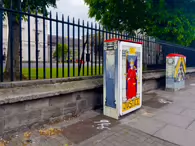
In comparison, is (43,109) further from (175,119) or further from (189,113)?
(189,113)

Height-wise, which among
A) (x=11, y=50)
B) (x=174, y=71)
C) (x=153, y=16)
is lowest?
(x=174, y=71)

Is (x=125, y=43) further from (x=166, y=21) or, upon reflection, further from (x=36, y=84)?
(x=166, y=21)

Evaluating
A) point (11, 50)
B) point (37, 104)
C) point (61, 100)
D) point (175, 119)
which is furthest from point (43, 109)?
point (175, 119)

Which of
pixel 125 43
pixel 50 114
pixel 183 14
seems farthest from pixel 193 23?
pixel 50 114

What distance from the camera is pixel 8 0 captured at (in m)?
5.01

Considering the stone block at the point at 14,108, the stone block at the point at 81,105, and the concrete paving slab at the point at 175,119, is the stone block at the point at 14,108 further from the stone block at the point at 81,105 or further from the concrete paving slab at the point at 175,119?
the concrete paving slab at the point at 175,119

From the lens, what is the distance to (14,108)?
2.98 meters

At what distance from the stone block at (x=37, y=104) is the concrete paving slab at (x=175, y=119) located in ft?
9.07

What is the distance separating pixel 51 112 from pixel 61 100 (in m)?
0.36

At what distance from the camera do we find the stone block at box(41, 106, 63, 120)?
3.43 m

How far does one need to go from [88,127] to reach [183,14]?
381 inches

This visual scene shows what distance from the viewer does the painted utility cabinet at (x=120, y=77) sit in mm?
3746

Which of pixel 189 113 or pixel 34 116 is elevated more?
pixel 34 116

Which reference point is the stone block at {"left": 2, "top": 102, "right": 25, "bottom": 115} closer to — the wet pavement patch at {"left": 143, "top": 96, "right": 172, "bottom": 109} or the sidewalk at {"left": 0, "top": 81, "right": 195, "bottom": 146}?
the sidewalk at {"left": 0, "top": 81, "right": 195, "bottom": 146}
